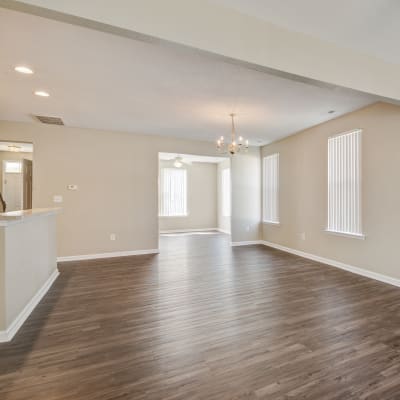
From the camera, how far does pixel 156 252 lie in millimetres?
5656

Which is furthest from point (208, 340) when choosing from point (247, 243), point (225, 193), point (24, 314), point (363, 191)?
point (225, 193)

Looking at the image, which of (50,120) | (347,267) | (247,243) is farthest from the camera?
(247,243)

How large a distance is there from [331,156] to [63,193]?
17.8ft

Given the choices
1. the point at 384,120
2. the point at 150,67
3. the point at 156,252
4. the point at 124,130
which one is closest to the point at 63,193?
the point at 124,130

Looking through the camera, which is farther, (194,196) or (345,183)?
(194,196)

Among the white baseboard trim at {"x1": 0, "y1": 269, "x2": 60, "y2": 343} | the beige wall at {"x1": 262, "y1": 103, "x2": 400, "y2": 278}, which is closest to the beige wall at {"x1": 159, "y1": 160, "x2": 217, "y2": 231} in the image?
the beige wall at {"x1": 262, "y1": 103, "x2": 400, "y2": 278}

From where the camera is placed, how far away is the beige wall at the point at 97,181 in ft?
16.0

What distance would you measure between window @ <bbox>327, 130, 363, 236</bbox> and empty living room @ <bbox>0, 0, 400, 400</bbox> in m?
0.03

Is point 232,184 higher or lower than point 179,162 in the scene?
lower

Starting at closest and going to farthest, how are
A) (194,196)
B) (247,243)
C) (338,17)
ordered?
(338,17)
(247,243)
(194,196)

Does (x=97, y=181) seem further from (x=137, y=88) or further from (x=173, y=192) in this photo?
(x=173, y=192)

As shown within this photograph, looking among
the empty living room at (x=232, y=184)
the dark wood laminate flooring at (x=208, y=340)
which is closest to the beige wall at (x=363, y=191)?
the empty living room at (x=232, y=184)

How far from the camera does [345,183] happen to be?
430 cm

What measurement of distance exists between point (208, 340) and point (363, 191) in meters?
3.49
